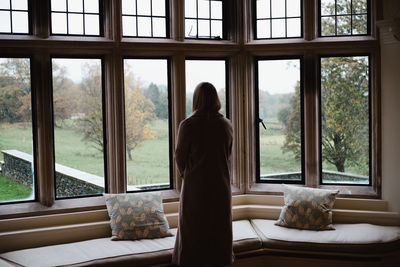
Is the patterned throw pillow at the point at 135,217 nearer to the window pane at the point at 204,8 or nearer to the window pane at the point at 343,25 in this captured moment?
the window pane at the point at 204,8

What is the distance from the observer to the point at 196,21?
4.87 m

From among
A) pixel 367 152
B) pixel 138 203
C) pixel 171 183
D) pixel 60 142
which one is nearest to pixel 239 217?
pixel 171 183

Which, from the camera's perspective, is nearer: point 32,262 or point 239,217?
point 32,262

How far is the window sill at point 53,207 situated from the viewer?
4118 millimetres

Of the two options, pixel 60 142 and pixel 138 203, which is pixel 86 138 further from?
pixel 138 203

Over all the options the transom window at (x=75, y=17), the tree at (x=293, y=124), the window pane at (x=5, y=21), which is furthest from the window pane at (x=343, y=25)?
the window pane at (x=5, y=21)

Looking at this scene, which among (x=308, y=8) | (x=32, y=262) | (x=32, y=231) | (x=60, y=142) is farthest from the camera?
(x=308, y=8)

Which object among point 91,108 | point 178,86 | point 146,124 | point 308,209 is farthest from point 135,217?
point 308,209

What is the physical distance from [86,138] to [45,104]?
1.74 ft

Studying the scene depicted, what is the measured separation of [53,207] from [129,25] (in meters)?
1.92

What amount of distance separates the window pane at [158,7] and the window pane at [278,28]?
1191 millimetres

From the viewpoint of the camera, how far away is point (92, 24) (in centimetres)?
452

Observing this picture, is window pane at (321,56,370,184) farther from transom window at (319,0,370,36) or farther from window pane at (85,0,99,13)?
window pane at (85,0,99,13)

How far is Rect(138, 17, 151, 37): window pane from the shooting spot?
467cm
